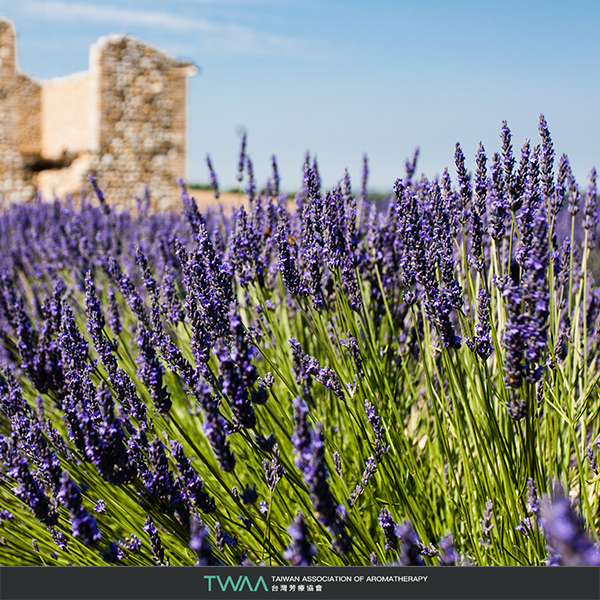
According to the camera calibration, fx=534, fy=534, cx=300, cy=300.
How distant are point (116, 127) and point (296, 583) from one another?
14.5 metres

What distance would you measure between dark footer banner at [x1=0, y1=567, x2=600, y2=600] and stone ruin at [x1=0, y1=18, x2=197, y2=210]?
12.8 metres

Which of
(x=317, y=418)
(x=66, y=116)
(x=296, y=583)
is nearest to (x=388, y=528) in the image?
(x=296, y=583)

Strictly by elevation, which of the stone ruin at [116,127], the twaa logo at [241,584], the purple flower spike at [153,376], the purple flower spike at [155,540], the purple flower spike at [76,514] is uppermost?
the stone ruin at [116,127]

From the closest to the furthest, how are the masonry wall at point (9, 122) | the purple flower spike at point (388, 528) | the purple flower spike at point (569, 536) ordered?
the purple flower spike at point (569, 536)
the purple flower spike at point (388, 528)
the masonry wall at point (9, 122)

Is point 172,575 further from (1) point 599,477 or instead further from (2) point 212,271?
(1) point 599,477

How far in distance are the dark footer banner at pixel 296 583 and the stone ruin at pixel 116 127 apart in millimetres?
12764

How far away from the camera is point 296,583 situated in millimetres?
902

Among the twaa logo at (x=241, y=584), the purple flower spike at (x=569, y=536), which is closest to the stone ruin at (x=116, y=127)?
the twaa logo at (x=241, y=584)

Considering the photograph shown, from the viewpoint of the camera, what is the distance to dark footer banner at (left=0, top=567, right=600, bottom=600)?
2.83 feet

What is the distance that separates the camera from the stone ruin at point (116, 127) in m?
13.4

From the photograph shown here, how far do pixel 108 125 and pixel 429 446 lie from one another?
13.8 meters

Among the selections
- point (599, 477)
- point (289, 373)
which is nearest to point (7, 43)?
point (289, 373)

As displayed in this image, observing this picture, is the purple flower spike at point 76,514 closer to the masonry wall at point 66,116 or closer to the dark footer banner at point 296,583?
the dark footer banner at point 296,583

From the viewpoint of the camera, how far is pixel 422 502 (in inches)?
59.9
